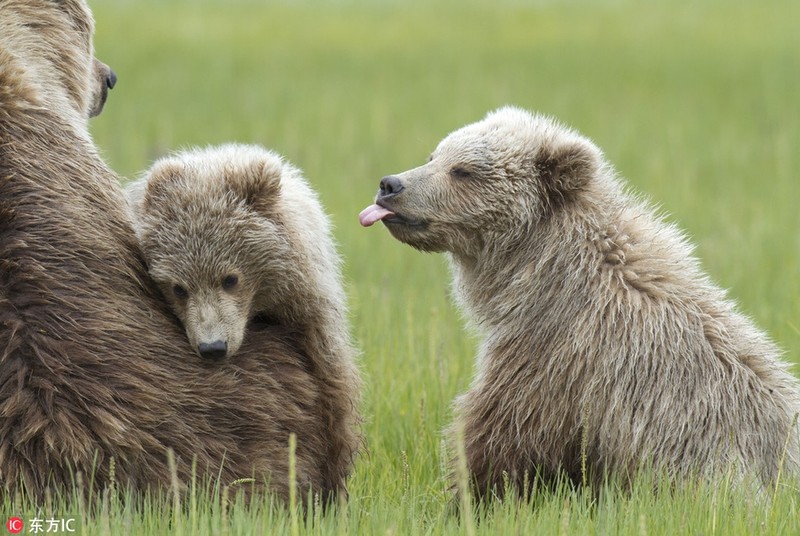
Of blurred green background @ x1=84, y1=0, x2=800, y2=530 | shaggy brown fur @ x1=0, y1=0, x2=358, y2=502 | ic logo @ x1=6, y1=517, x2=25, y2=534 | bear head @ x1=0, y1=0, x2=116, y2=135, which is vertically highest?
blurred green background @ x1=84, y1=0, x2=800, y2=530

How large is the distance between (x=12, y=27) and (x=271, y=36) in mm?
16736

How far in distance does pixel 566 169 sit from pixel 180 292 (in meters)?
1.65

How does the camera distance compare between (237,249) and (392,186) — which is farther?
(392,186)

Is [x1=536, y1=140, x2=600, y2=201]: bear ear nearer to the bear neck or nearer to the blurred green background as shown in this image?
the bear neck

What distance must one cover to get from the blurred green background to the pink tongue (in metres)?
1.00

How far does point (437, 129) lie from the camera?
15.0m

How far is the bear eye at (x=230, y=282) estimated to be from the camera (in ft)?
16.6

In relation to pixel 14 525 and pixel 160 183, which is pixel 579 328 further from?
pixel 14 525

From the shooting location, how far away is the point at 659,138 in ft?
48.9

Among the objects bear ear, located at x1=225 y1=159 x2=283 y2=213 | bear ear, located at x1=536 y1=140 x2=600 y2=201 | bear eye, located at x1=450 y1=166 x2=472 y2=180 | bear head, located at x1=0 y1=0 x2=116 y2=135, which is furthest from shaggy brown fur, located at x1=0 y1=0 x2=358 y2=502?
bear ear, located at x1=536 y1=140 x2=600 y2=201

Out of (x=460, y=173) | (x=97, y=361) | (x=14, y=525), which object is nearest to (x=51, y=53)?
(x=97, y=361)

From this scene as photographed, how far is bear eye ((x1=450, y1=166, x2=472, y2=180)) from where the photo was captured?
210 inches

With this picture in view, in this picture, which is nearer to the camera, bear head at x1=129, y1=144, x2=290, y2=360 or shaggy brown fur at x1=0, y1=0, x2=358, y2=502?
shaggy brown fur at x1=0, y1=0, x2=358, y2=502

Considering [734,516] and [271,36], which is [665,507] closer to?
[734,516]
